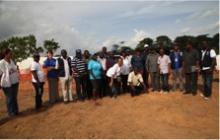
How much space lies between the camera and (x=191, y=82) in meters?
10.5

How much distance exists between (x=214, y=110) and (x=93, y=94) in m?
4.05

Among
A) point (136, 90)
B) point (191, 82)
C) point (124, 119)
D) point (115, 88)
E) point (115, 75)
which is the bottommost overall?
point (124, 119)

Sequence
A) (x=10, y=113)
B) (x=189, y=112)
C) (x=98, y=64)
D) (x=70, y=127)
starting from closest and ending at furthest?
(x=70, y=127), (x=10, y=113), (x=189, y=112), (x=98, y=64)

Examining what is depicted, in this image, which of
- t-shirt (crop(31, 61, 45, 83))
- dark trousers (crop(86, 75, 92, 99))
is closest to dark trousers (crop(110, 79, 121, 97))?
dark trousers (crop(86, 75, 92, 99))

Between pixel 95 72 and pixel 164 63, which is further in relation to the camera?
pixel 164 63

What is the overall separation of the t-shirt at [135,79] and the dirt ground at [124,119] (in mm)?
516

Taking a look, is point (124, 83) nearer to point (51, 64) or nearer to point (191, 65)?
point (191, 65)

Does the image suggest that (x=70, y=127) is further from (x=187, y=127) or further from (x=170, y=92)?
(x=170, y=92)

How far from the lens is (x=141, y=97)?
411 inches

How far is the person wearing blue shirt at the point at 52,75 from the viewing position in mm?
9570

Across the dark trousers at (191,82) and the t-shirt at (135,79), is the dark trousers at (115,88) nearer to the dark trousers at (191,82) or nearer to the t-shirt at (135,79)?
the t-shirt at (135,79)

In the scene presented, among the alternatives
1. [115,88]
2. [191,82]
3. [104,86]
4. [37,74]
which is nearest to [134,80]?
[115,88]

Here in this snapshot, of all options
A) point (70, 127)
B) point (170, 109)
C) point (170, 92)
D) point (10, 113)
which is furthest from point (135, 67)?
point (10, 113)

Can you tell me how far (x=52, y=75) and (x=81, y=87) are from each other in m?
1.15
